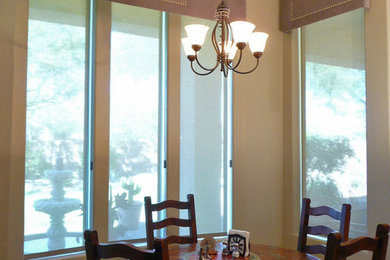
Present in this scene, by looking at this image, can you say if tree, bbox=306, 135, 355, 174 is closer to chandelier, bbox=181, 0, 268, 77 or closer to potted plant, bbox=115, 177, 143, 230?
chandelier, bbox=181, 0, 268, 77

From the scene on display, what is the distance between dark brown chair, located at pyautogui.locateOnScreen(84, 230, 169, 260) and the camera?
61.5 inches

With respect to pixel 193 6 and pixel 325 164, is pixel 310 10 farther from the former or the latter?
pixel 325 164

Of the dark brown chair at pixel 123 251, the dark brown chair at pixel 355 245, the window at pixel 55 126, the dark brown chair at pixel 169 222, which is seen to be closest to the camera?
the dark brown chair at pixel 123 251

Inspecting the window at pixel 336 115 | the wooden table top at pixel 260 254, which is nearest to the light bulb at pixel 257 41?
the wooden table top at pixel 260 254

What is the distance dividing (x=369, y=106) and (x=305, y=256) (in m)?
1.46

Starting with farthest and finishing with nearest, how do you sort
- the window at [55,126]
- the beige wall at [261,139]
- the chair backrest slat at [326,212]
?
1. the beige wall at [261,139]
2. the window at [55,126]
3. the chair backrest slat at [326,212]

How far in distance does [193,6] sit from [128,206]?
1794 millimetres

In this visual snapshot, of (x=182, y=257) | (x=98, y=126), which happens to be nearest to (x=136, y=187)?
(x=98, y=126)

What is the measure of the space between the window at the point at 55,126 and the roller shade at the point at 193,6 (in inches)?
20.3

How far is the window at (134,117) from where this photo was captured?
137 inches

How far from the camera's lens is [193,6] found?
12.1ft

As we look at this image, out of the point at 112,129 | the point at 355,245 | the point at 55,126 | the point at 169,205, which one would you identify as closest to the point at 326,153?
the point at 169,205

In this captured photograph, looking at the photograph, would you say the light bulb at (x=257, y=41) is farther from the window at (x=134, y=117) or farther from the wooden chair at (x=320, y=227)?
the window at (x=134, y=117)

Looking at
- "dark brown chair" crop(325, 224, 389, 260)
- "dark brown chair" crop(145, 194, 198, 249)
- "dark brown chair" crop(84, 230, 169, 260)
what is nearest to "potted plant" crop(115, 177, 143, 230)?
"dark brown chair" crop(145, 194, 198, 249)
